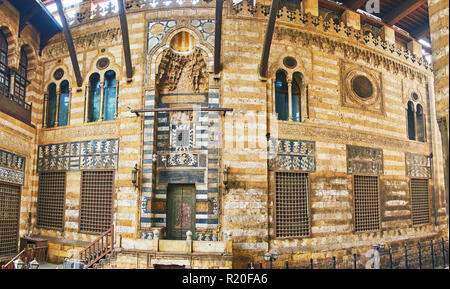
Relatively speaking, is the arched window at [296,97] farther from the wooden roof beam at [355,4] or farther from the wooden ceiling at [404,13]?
the wooden roof beam at [355,4]

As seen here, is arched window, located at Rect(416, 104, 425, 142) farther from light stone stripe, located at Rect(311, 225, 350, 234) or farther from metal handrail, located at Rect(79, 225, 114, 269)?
metal handrail, located at Rect(79, 225, 114, 269)

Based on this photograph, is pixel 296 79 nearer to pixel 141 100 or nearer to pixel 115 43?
pixel 141 100

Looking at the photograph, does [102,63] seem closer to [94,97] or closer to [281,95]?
[94,97]

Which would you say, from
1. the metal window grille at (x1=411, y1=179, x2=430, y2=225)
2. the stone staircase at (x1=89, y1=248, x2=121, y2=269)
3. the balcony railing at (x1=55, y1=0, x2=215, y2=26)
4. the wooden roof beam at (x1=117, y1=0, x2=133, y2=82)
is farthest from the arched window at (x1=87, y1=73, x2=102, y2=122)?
the metal window grille at (x1=411, y1=179, x2=430, y2=225)

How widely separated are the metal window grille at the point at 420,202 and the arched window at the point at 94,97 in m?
13.4

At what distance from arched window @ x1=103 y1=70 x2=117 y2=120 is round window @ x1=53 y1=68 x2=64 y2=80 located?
203cm

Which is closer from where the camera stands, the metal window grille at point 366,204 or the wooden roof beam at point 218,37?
the wooden roof beam at point 218,37

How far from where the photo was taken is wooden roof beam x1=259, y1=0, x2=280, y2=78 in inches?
394

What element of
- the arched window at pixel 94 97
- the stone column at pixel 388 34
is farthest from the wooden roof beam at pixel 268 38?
the stone column at pixel 388 34

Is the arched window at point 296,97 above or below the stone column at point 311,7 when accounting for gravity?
below

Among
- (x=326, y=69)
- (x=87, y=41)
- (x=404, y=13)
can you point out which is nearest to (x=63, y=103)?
(x=87, y=41)

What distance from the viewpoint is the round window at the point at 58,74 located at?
12867mm

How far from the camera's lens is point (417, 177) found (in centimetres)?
1445
